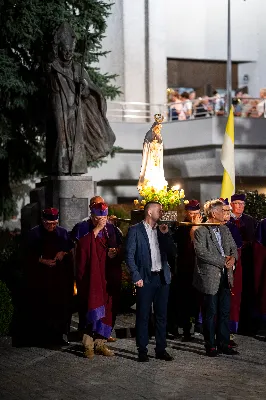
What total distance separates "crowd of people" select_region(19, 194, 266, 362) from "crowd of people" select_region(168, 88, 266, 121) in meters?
17.6

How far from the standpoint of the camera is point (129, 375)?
370 inches

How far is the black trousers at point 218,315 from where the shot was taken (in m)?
10.6

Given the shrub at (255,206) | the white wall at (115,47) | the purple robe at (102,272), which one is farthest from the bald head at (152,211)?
the white wall at (115,47)

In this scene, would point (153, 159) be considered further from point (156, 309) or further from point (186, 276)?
point (156, 309)

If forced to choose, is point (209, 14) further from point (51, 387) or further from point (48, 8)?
point (51, 387)

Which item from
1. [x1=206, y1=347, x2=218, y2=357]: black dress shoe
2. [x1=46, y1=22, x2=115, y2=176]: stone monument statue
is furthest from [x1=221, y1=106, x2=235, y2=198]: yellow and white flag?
[x1=206, y1=347, x2=218, y2=357]: black dress shoe

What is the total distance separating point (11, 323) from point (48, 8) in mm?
10730

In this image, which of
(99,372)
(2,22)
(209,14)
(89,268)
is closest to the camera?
(99,372)

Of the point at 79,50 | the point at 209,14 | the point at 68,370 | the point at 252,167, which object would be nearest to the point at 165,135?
the point at 252,167

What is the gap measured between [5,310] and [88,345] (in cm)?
218

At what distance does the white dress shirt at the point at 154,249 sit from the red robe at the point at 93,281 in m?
0.78

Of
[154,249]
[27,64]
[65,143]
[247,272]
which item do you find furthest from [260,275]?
[27,64]

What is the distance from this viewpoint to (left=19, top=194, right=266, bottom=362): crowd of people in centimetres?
1039

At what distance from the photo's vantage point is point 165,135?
30766mm
